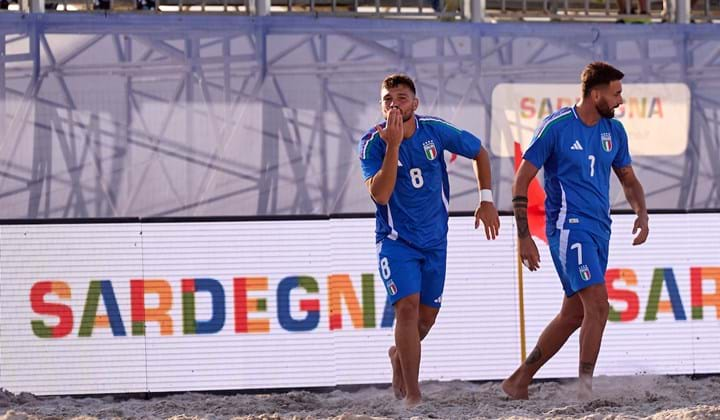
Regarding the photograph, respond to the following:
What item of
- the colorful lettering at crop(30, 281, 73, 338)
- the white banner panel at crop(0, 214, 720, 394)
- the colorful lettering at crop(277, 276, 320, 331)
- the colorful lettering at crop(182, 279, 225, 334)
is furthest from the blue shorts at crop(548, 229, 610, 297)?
the colorful lettering at crop(30, 281, 73, 338)

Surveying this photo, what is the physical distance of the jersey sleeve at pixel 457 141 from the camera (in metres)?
6.29

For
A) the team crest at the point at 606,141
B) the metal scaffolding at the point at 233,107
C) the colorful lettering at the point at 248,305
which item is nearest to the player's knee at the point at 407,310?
the team crest at the point at 606,141

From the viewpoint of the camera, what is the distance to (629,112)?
397 inches

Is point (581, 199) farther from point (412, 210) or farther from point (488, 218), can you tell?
point (412, 210)

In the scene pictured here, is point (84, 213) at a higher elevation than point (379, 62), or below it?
below

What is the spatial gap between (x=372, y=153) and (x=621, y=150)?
1.29 metres

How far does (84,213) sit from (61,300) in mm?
1637

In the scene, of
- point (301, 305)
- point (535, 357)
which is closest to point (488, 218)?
point (535, 357)

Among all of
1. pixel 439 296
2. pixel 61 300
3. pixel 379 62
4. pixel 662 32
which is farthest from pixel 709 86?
pixel 61 300

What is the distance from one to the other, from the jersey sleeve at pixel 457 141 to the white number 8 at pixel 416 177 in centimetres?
22

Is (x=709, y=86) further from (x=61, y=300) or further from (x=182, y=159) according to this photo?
(x=61, y=300)

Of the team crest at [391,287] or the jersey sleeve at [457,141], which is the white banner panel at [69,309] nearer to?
the team crest at [391,287]

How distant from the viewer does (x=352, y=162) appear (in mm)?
9508

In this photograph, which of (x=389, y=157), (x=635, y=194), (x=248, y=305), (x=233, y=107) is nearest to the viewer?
(x=389, y=157)
